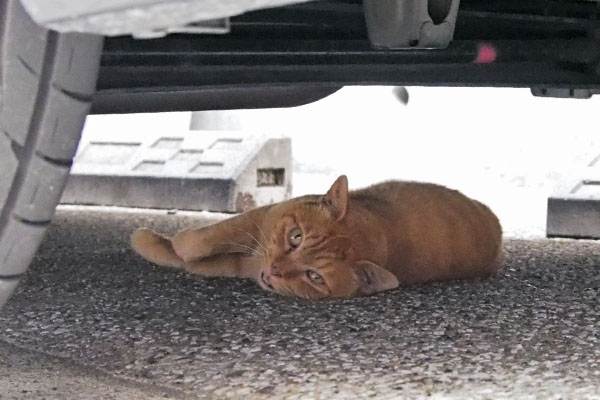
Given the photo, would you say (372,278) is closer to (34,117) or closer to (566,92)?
(566,92)

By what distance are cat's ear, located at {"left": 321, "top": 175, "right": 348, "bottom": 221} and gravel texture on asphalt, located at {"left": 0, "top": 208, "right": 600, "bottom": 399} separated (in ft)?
0.78

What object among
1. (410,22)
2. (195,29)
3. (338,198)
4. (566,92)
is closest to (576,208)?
(566,92)

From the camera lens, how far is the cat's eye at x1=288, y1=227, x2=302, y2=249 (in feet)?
7.64

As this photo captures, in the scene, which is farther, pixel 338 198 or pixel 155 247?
pixel 155 247

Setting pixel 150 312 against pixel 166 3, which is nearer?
pixel 166 3

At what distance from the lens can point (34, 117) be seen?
4.00ft

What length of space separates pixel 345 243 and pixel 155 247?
61 cm

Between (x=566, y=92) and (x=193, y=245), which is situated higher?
(x=566, y=92)

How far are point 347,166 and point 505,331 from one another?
4.65 meters

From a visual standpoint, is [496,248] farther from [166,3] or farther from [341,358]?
[166,3]

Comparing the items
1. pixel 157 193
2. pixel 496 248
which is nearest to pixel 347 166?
pixel 157 193

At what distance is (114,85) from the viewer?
1981 millimetres

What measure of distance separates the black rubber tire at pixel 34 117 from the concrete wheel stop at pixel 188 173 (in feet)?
9.15

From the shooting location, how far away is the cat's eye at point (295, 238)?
7.64 ft
